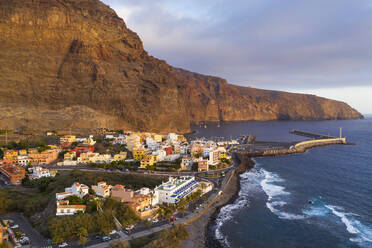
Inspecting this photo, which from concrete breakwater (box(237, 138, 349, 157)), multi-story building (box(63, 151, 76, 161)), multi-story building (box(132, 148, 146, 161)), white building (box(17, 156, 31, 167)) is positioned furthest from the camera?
concrete breakwater (box(237, 138, 349, 157))

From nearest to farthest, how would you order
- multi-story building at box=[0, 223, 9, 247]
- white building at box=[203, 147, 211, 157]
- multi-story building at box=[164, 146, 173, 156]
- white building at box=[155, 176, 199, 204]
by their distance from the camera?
multi-story building at box=[0, 223, 9, 247] < white building at box=[155, 176, 199, 204] < white building at box=[203, 147, 211, 157] < multi-story building at box=[164, 146, 173, 156]

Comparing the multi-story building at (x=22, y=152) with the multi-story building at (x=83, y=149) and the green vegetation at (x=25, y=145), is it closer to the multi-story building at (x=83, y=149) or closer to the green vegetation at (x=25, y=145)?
the green vegetation at (x=25, y=145)

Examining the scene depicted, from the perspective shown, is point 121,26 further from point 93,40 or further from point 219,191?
point 219,191

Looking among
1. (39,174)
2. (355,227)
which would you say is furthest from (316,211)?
(39,174)

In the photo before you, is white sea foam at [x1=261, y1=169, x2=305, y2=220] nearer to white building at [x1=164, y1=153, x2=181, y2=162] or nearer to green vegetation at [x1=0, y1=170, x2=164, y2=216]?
green vegetation at [x1=0, y1=170, x2=164, y2=216]

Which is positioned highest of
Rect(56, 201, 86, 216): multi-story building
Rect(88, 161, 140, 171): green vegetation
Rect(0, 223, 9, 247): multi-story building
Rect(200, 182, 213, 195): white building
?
Rect(88, 161, 140, 171): green vegetation

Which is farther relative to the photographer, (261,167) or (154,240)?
(261,167)

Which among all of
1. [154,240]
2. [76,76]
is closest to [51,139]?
[76,76]

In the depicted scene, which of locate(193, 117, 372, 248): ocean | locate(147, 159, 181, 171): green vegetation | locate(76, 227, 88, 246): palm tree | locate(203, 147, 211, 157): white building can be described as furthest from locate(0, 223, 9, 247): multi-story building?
locate(203, 147, 211, 157): white building
